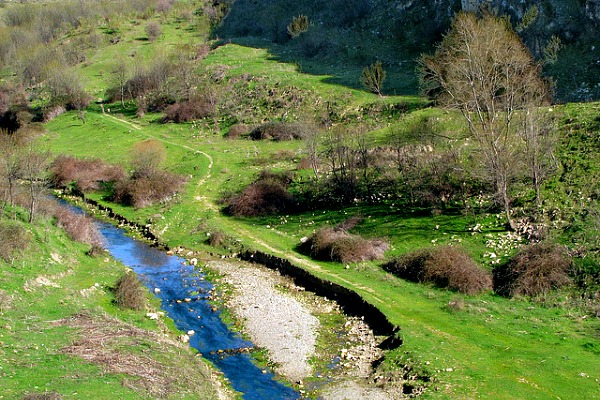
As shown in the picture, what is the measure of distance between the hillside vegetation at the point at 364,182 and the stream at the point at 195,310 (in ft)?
11.0

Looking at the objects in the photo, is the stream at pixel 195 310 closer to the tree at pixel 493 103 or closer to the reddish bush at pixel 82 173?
the reddish bush at pixel 82 173

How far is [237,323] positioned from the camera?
33625mm

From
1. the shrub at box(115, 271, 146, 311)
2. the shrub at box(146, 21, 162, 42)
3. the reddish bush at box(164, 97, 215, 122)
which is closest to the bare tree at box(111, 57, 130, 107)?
the reddish bush at box(164, 97, 215, 122)

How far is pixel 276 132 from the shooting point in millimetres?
71375

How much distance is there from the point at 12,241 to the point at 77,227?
8348mm

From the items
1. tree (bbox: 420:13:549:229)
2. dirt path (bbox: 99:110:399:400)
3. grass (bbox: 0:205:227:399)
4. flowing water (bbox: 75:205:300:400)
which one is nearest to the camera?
grass (bbox: 0:205:227:399)

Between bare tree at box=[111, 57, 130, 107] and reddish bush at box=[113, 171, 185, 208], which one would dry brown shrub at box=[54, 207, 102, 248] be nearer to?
reddish bush at box=[113, 171, 185, 208]

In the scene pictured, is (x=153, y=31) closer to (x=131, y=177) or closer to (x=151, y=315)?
(x=131, y=177)

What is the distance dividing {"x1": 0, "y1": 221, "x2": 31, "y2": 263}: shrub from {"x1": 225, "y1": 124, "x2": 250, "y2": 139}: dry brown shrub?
39900 millimetres

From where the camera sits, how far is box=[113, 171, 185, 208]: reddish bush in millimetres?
56406

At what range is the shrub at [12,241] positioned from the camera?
33.6 m

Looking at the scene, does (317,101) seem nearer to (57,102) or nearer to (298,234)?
(298,234)

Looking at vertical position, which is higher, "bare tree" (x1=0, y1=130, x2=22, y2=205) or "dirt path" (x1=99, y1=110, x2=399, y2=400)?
"bare tree" (x1=0, y1=130, x2=22, y2=205)

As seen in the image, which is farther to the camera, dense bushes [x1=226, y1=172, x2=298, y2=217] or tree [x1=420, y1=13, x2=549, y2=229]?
dense bushes [x1=226, y1=172, x2=298, y2=217]
